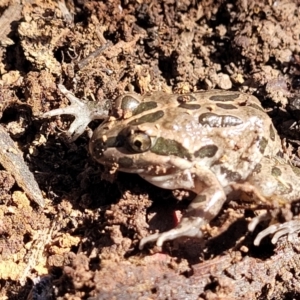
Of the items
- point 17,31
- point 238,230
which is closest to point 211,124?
point 238,230

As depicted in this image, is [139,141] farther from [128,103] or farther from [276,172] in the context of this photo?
[276,172]

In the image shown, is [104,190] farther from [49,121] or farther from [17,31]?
[17,31]

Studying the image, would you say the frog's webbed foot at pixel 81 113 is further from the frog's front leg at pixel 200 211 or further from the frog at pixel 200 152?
the frog's front leg at pixel 200 211

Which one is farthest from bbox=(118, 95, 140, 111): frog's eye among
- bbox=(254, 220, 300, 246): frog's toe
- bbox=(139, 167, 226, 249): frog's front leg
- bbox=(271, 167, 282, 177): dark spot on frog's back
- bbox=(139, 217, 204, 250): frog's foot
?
bbox=(254, 220, 300, 246): frog's toe

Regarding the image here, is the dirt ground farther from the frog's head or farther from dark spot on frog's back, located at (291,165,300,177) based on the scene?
dark spot on frog's back, located at (291,165,300,177)

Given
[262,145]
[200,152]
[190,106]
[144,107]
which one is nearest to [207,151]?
[200,152]

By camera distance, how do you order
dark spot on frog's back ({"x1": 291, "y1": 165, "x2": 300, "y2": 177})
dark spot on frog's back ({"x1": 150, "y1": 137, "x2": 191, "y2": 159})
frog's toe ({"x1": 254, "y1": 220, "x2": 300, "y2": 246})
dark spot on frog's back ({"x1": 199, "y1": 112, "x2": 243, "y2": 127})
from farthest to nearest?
dark spot on frog's back ({"x1": 291, "y1": 165, "x2": 300, "y2": 177}), dark spot on frog's back ({"x1": 199, "y1": 112, "x2": 243, "y2": 127}), dark spot on frog's back ({"x1": 150, "y1": 137, "x2": 191, "y2": 159}), frog's toe ({"x1": 254, "y1": 220, "x2": 300, "y2": 246})

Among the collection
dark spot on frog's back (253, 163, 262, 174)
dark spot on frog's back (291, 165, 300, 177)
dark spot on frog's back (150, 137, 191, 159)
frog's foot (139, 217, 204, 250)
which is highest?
dark spot on frog's back (150, 137, 191, 159)

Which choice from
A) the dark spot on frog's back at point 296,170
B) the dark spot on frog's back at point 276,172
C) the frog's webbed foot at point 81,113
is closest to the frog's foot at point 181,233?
the dark spot on frog's back at point 276,172

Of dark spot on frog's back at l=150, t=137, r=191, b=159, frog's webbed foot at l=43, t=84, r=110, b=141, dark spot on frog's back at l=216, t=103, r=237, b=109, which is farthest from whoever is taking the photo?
frog's webbed foot at l=43, t=84, r=110, b=141
